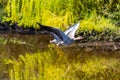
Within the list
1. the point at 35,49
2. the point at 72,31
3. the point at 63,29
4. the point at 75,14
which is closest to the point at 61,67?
the point at 35,49

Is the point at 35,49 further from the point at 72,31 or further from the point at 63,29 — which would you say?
the point at 63,29

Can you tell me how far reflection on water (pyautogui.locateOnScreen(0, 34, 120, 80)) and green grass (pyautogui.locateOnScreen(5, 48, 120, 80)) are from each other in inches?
4.4

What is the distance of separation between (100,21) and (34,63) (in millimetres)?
2893

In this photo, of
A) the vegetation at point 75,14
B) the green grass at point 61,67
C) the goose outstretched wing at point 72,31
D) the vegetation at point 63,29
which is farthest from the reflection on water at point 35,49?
the vegetation at point 75,14

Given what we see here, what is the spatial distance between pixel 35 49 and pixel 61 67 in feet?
6.20

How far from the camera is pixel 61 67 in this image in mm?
7016

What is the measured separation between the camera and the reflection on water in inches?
311

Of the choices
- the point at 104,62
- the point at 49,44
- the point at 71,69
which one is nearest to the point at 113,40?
the point at 49,44

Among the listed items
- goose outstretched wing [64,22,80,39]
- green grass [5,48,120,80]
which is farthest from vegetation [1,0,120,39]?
green grass [5,48,120,80]

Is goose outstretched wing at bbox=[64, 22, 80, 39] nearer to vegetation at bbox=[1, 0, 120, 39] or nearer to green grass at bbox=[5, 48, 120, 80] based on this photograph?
vegetation at bbox=[1, 0, 120, 39]

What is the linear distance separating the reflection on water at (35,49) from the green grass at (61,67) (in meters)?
0.11

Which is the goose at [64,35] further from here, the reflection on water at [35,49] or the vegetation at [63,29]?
the vegetation at [63,29]

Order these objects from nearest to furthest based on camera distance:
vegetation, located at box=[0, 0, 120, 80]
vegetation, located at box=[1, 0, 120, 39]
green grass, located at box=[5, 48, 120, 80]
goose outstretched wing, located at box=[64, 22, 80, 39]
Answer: green grass, located at box=[5, 48, 120, 80] < vegetation, located at box=[0, 0, 120, 80] < goose outstretched wing, located at box=[64, 22, 80, 39] < vegetation, located at box=[1, 0, 120, 39]

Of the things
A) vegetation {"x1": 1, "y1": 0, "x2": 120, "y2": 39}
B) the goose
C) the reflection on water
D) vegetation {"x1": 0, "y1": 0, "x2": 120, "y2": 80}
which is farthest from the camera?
vegetation {"x1": 1, "y1": 0, "x2": 120, "y2": 39}
